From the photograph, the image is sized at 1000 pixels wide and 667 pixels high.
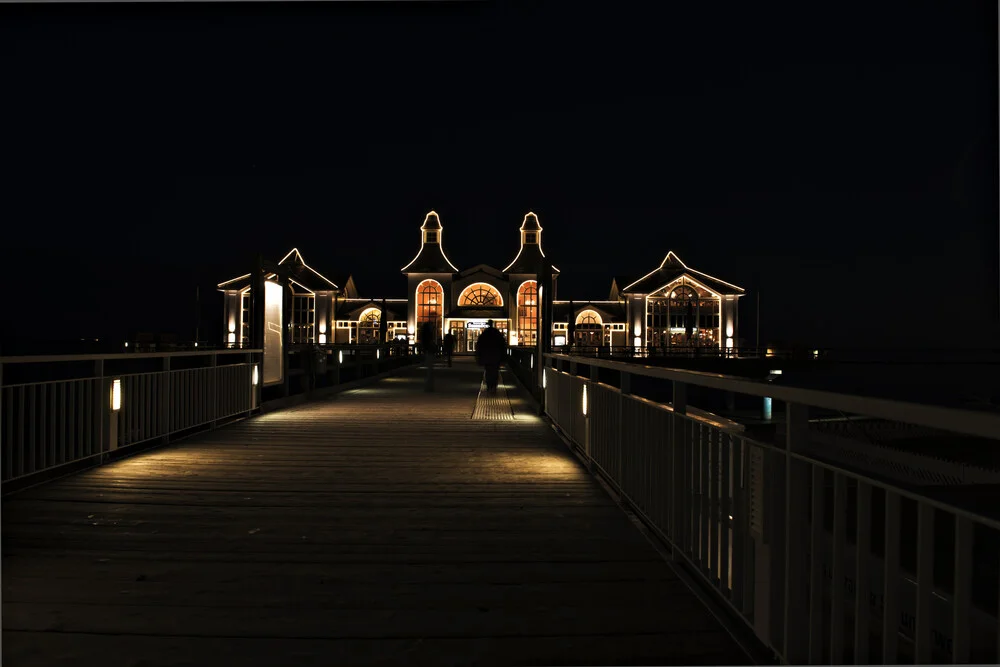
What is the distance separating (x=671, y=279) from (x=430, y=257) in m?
18.9

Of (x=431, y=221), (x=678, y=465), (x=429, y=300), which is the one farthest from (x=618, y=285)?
(x=678, y=465)

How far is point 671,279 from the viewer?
55406 mm

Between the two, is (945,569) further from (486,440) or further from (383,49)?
(383,49)

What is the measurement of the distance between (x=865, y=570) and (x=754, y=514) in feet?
2.34

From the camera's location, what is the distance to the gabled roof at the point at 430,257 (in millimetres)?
58750

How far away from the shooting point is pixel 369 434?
10102 mm

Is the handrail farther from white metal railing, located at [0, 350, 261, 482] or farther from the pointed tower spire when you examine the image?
the pointed tower spire

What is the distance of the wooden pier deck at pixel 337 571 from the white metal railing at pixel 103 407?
0.35 metres

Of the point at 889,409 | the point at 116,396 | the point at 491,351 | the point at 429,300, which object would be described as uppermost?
the point at 429,300

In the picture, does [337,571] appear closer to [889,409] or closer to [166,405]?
[889,409]

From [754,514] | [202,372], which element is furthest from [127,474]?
[754,514]

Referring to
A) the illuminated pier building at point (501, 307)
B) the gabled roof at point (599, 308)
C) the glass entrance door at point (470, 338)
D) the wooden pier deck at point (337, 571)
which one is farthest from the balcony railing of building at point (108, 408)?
the gabled roof at point (599, 308)

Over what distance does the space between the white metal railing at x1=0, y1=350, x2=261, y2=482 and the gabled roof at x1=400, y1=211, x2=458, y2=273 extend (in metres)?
47.7

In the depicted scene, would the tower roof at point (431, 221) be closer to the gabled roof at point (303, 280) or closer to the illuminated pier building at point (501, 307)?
the illuminated pier building at point (501, 307)
